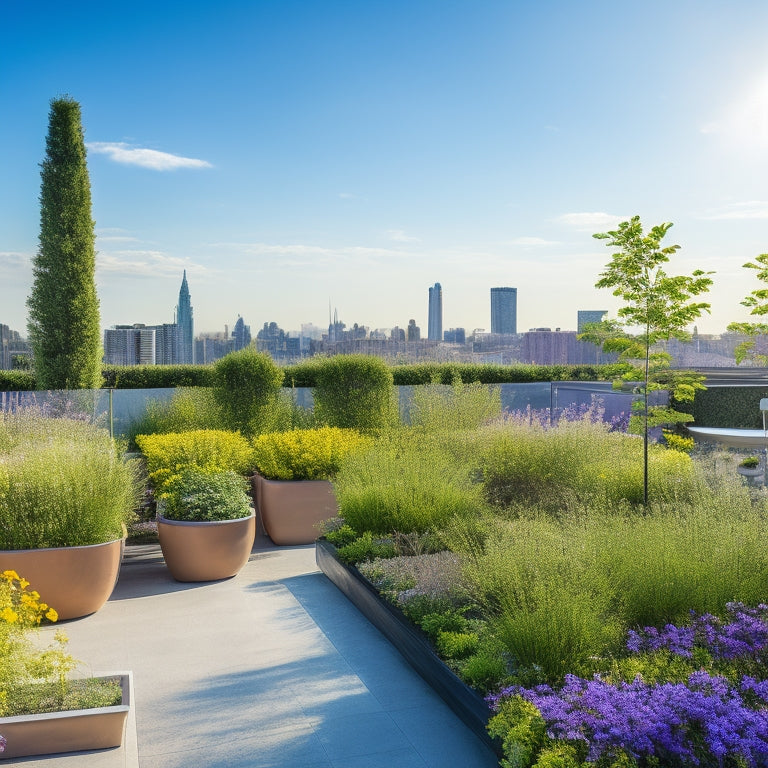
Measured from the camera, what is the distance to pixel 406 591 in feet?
13.0

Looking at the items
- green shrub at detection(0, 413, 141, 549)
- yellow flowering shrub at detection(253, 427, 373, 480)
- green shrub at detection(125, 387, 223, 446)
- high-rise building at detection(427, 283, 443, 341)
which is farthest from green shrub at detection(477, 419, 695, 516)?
high-rise building at detection(427, 283, 443, 341)

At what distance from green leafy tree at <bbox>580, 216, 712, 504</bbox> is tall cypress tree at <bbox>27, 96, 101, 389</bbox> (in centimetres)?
618

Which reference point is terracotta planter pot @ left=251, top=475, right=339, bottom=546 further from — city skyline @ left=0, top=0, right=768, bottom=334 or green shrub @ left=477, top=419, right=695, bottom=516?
city skyline @ left=0, top=0, right=768, bottom=334

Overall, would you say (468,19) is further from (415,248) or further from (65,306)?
(65,306)

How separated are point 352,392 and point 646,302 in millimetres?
3475

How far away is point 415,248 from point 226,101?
3.63m

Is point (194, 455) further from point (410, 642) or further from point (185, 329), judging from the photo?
point (185, 329)

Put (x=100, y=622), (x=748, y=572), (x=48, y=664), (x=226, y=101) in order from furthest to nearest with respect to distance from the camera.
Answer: (x=226, y=101), (x=100, y=622), (x=748, y=572), (x=48, y=664)

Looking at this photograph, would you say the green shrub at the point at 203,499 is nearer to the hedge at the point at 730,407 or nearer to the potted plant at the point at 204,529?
the potted plant at the point at 204,529

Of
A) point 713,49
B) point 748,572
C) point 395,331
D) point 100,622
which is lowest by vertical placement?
point 100,622

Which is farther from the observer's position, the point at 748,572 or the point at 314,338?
the point at 314,338

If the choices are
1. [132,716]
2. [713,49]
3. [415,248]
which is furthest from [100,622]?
[415,248]

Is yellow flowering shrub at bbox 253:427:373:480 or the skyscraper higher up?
the skyscraper

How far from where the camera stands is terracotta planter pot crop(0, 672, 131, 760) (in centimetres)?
267
